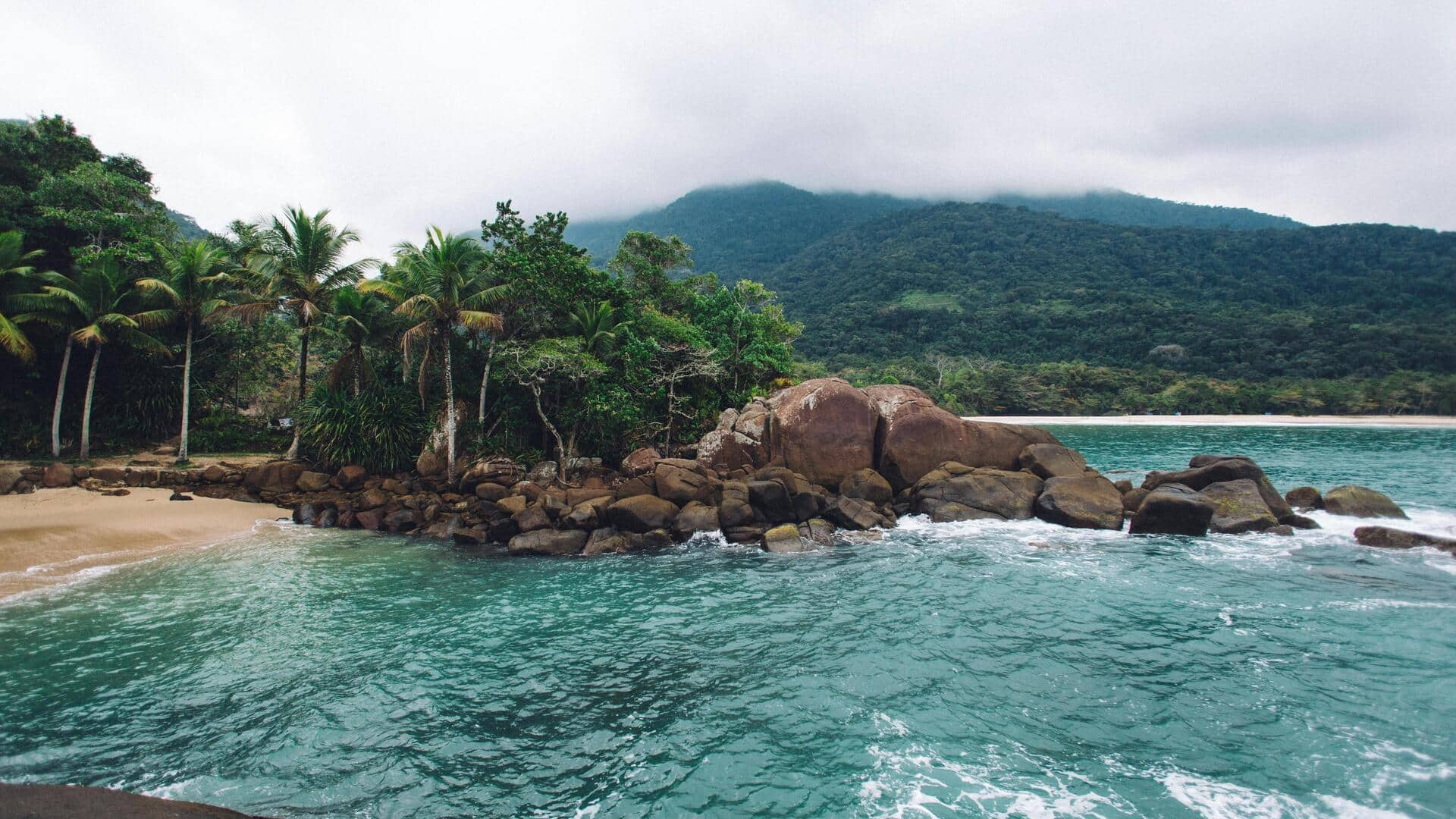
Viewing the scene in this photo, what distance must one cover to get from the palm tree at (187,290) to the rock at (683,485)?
18509mm

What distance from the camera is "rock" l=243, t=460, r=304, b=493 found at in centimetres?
2070

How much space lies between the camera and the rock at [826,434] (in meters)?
20.2

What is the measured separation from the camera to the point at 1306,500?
1836 centimetres

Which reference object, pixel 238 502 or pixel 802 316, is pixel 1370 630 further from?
pixel 802 316

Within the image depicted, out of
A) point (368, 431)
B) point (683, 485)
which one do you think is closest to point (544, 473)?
point (683, 485)

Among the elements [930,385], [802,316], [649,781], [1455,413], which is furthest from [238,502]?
[802,316]

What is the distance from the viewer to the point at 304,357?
25.0 m

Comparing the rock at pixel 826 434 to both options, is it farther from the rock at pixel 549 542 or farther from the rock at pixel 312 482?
the rock at pixel 312 482

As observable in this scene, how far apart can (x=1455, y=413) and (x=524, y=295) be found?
3065 inches

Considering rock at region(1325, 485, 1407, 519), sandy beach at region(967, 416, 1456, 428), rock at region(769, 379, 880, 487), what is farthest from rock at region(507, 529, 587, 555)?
sandy beach at region(967, 416, 1456, 428)

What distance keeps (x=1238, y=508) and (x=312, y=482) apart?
1174 inches

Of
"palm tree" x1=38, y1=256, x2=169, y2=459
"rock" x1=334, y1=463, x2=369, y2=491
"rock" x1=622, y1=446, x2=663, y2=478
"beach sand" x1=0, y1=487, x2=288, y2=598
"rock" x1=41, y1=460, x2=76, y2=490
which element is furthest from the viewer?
"rock" x1=622, y1=446, x2=663, y2=478

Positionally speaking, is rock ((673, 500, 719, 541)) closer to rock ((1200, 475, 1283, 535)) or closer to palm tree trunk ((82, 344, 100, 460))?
rock ((1200, 475, 1283, 535))

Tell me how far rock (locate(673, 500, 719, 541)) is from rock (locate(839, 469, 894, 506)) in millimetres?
4943
